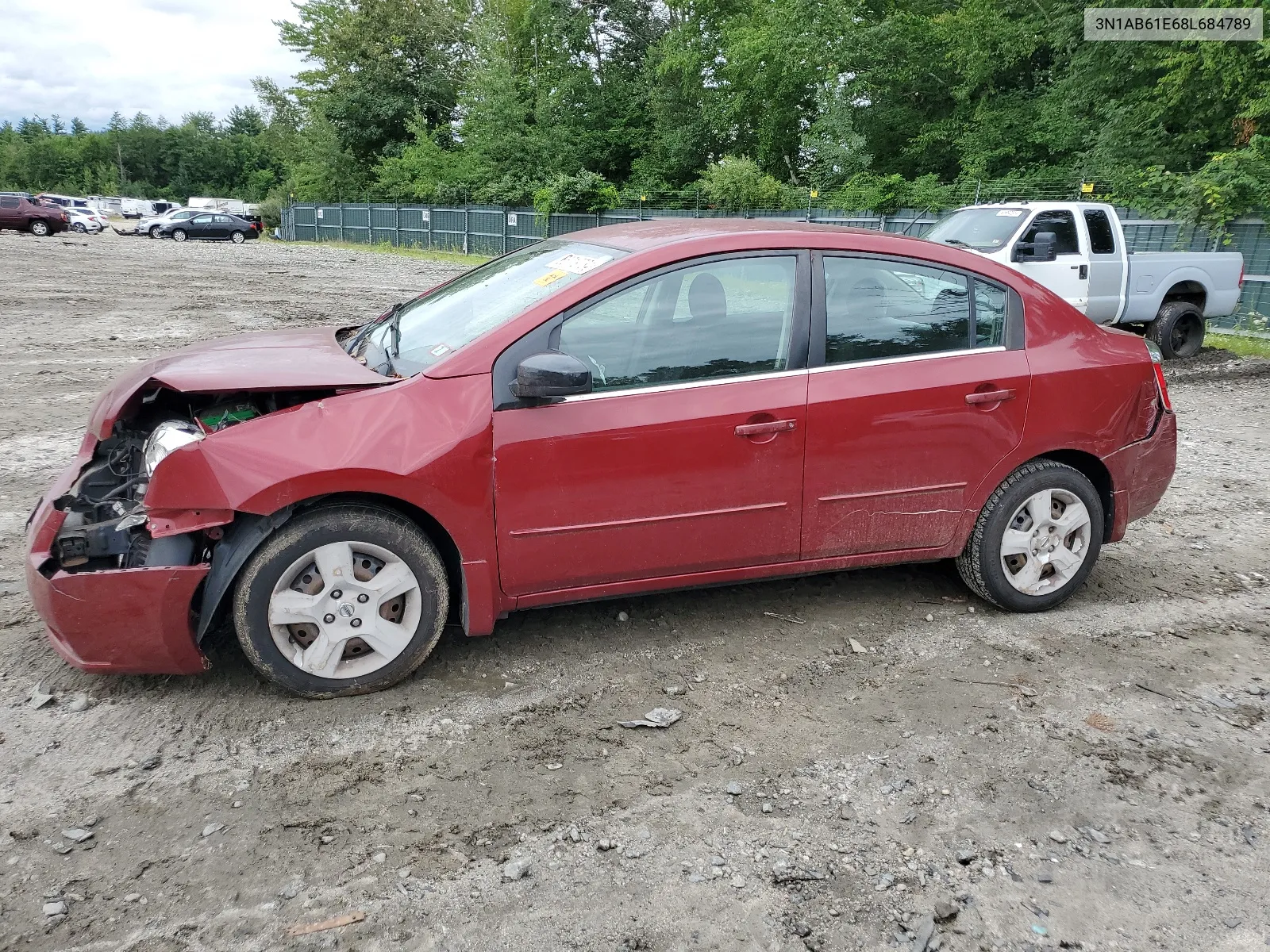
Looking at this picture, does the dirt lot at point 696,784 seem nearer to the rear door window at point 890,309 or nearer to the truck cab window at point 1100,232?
the rear door window at point 890,309

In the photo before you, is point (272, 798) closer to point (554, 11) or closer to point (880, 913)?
point (880, 913)

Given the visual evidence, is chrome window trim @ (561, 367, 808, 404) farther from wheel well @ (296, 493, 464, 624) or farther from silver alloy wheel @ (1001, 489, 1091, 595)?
silver alloy wheel @ (1001, 489, 1091, 595)

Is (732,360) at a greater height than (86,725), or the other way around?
(732,360)

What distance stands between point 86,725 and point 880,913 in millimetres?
2686

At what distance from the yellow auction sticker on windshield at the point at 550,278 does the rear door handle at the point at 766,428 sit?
93 cm

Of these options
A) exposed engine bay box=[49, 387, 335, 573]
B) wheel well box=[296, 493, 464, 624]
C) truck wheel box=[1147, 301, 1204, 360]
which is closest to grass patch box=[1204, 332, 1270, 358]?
truck wheel box=[1147, 301, 1204, 360]

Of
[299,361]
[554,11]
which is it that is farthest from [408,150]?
[299,361]

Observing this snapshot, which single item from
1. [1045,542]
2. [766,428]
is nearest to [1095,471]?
[1045,542]

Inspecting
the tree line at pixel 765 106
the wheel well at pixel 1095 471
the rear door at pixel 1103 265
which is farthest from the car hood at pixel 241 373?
the tree line at pixel 765 106

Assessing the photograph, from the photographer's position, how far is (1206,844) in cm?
292

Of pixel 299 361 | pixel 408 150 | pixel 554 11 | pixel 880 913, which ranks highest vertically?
pixel 554 11

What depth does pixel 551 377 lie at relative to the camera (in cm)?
340

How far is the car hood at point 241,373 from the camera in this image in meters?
3.51

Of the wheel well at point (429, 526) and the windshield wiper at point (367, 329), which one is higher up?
the windshield wiper at point (367, 329)
